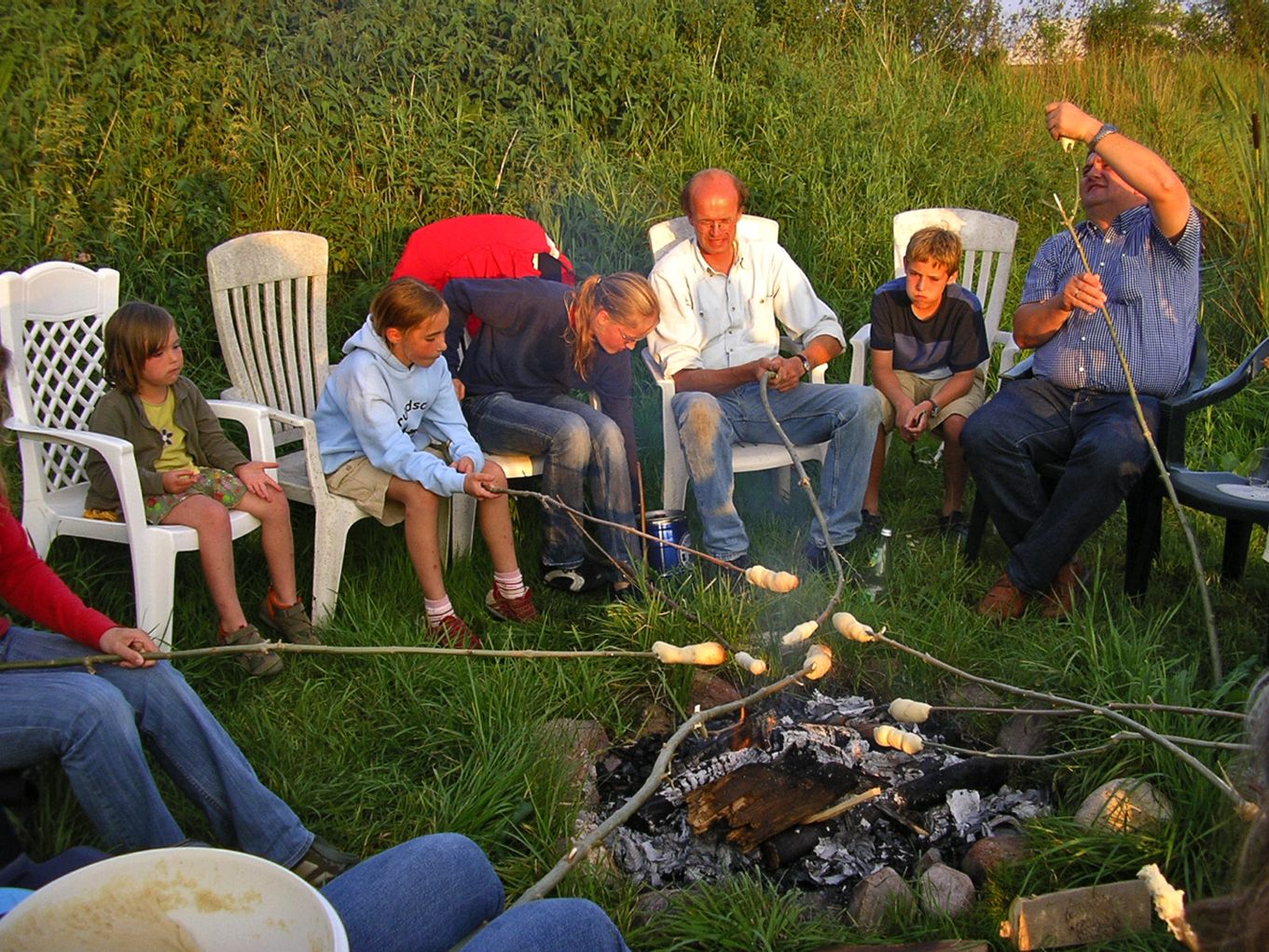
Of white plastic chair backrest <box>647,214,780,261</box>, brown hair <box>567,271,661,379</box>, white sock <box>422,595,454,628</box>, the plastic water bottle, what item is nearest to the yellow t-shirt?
white sock <box>422,595,454,628</box>

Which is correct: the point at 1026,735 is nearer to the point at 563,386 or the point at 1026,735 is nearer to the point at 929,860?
the point at 929,860

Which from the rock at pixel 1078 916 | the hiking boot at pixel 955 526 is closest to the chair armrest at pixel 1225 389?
the hiking boot at pixel 955 526

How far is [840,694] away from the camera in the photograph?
3.38 metres

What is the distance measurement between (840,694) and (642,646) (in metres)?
0.62

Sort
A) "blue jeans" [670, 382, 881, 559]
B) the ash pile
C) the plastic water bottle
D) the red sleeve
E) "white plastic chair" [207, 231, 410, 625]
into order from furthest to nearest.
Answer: "white plastic chair" [207, 231, 410, 625], "blue jeans" [670, 382, 881, 559], the plastic water bottle, the ash pile, the red sleeve

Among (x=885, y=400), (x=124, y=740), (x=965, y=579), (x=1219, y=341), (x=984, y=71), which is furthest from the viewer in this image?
(x=984, y=71)

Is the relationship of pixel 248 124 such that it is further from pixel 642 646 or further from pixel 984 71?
pixel 984 71

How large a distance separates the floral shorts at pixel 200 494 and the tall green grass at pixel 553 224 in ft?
1.33

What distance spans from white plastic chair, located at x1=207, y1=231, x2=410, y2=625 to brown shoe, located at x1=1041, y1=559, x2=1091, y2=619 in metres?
2.22

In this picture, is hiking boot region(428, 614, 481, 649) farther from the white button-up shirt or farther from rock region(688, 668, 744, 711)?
the white button-up shirt

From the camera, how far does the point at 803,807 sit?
2.79 metres

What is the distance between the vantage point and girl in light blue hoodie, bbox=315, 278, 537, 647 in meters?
3.80

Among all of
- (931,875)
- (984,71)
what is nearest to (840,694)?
(931,875)

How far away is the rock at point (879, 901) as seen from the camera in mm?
2521
